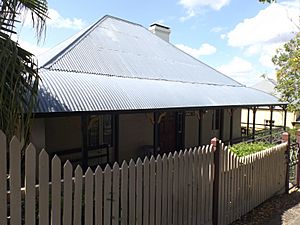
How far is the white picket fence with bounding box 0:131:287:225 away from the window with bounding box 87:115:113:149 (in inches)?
235

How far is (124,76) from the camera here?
1103 cm

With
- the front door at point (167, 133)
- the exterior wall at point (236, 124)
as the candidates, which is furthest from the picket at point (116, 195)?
the exterior wall at point (236, 124)

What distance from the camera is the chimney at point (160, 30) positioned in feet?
64.0

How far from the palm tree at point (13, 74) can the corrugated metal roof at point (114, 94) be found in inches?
98.2

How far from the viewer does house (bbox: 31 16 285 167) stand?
7773mm

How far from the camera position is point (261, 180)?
6695 millimetres

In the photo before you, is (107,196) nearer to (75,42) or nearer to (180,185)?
(180,185)

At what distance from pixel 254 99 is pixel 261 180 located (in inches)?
393

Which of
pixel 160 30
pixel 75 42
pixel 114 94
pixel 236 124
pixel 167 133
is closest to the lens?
pixel 114 94

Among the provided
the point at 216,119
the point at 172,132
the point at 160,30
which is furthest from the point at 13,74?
the point at 160,30

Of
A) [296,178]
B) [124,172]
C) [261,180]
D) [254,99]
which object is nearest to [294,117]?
[254,99]

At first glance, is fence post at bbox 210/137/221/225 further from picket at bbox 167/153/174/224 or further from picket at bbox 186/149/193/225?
picket at bbox 167/153/174/224

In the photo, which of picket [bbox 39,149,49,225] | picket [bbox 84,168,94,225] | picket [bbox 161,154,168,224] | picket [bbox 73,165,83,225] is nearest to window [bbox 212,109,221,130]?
picket [bbox 161,154,168,224]

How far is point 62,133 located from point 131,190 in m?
6.64
